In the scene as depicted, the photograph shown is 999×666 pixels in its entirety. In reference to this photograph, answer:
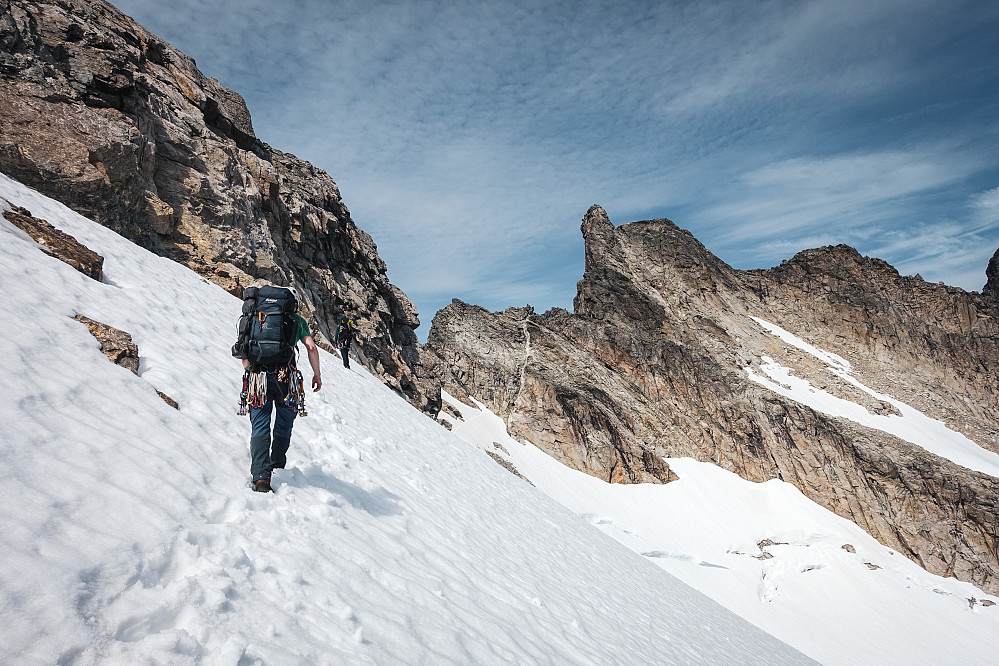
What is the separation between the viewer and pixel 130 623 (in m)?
2.48

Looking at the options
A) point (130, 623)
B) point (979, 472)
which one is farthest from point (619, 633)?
point (979, 472)

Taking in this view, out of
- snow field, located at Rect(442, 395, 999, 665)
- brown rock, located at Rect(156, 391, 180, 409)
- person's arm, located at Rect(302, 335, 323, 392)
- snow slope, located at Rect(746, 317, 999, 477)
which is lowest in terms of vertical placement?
snow field, located at Rect(442, 395, 999, 665)

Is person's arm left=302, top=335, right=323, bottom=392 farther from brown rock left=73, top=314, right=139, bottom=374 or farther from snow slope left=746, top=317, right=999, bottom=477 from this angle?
snow slope left=746, top=317, right=999, bottom=477

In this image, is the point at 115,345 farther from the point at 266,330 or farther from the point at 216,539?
the point at 216,539

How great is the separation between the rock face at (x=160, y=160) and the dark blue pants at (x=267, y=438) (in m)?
9.82

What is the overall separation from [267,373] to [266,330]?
46 centimetres

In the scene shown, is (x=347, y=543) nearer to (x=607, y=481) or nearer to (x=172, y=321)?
(x=172, y=321)

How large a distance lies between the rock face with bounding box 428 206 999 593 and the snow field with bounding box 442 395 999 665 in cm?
214

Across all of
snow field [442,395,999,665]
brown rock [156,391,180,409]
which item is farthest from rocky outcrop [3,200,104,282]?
snow field [442,395,999,665]

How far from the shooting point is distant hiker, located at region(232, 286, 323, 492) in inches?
182

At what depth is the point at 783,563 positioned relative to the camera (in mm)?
30781

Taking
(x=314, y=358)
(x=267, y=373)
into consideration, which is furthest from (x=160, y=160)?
(x=267, y=373)

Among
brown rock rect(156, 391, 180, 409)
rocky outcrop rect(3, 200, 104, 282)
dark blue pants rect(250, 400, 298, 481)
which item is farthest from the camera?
rocky outcrop rect(3, 200, 104, 282)

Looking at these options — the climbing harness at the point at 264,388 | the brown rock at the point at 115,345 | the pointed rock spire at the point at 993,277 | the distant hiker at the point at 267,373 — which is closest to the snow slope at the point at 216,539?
A: the brown rock at the point at 115,345
